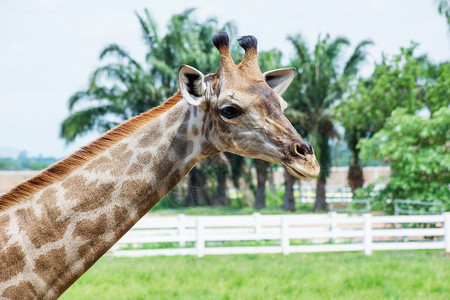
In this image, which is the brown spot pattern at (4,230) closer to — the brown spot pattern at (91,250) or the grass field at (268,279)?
the brown spot pattern at (91,250)

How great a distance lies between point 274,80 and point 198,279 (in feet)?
20.9

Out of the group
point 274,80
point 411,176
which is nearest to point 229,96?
point 274,80

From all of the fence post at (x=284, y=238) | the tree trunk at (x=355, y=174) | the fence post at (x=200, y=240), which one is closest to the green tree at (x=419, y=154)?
the fence post at (x=284, y=238)

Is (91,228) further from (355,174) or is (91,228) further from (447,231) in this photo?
(355,174)

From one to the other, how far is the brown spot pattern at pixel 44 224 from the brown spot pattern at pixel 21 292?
0.19m

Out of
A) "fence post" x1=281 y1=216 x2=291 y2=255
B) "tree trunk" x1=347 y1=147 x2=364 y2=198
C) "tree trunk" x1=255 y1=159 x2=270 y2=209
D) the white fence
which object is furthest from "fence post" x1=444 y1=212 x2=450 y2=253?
"tree trunk" x1=255 y1=159 x2=270 y2=209

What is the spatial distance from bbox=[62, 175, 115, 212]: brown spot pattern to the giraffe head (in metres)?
0.59

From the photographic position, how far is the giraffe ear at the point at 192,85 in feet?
8.11

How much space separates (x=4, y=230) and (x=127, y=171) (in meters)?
0.67

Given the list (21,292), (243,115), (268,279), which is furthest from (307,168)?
(268,279)

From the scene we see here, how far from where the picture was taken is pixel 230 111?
8.16 feet

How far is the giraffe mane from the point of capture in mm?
2564

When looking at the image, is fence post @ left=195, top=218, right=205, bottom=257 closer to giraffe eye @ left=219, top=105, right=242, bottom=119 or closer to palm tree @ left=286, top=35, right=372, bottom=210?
giraffe eye @ left=219, top=105, right=242, bottom=119

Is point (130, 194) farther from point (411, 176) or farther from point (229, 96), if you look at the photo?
point (411, 176)
